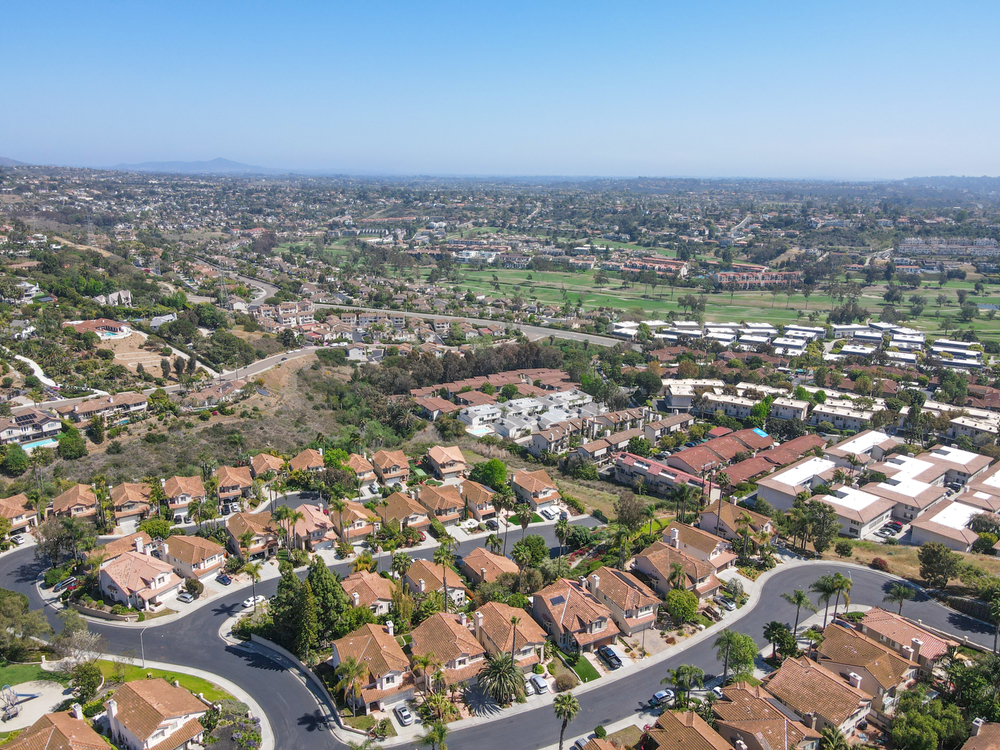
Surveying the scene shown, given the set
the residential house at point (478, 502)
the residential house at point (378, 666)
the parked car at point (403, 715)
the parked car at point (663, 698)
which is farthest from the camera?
the residential house at point (478, 502)

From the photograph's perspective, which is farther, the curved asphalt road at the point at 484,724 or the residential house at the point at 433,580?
the residential house at the point at 433,580

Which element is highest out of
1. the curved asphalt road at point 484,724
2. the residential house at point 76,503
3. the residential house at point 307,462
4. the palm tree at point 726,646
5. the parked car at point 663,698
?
the palm tree at point 726,646

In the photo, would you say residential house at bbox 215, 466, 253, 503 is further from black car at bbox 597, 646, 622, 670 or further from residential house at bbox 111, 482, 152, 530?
black car at bbox 597, 646, 622, 670

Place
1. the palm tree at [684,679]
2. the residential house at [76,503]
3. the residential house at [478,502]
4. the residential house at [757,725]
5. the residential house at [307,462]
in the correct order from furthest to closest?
the residential house at [307,462]
the residential house at [478,502]
the residential house at [76,503]
the palm tree at [684,679]
the residential house at [757,725]

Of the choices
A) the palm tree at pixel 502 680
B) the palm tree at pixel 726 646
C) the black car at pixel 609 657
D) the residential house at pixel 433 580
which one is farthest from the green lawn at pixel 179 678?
the palm tree at pixel 726 646

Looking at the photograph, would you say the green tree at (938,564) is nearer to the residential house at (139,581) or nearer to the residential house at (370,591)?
the residential house at (370,591)

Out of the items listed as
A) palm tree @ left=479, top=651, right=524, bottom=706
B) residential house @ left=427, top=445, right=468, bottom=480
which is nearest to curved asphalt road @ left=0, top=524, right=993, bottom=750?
palm tree @ left=479, top=651, right=524, bottom=706

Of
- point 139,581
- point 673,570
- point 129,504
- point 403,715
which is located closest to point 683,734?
point 403,715
